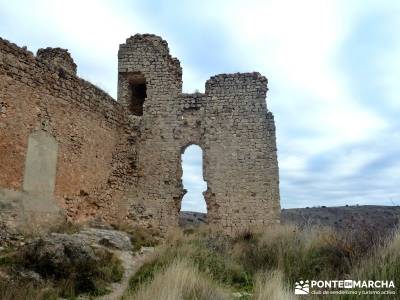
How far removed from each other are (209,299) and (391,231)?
10.1 ft

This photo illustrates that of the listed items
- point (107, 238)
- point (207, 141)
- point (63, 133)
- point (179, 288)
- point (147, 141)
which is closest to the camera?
point (179, 288)

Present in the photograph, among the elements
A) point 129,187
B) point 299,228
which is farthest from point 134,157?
point 299,228

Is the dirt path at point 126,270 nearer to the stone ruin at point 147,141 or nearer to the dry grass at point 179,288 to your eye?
the dry grass at point 179,288

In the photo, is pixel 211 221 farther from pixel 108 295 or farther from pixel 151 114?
pixel 108 295

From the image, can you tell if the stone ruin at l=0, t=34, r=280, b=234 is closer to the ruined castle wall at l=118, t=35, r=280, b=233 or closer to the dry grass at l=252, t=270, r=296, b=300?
the ruined castle wall at l=118, t=35, r=280, b=233

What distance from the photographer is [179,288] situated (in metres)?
4.76

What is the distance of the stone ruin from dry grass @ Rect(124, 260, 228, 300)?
17.6 feet
